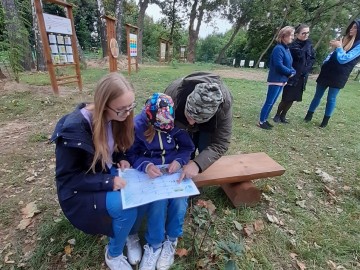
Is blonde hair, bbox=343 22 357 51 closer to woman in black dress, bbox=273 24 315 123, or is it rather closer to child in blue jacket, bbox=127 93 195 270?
woman in black dress, bbox=273 24 315 123

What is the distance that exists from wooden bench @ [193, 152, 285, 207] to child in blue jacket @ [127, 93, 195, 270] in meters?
0.35

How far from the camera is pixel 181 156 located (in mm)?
1865

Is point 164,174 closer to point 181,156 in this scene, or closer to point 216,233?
point 181,156

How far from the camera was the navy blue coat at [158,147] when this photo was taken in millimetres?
1762

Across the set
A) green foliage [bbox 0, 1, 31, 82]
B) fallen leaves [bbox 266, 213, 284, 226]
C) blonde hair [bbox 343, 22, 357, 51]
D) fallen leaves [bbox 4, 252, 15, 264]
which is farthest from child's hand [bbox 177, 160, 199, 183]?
green foliage [bbox 0, 1, 31, 82]

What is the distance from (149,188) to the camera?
1.57 metres

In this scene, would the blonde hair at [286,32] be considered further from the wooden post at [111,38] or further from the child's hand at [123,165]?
the wooden post at [111,38]

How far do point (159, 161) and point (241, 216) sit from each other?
98 cm

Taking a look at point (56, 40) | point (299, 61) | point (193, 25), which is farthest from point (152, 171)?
point (193, 25)

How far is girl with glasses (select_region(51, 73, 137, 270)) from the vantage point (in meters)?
1.35

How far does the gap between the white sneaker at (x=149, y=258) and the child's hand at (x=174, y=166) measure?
549 millimetres

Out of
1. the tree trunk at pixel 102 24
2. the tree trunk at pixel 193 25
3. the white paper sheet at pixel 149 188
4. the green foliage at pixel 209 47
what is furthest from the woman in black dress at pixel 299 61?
the green foliage at pixel 209 47

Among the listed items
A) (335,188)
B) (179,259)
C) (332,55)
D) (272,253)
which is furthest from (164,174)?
(332,55)

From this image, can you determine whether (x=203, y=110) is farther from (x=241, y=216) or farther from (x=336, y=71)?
(x=336, y=71)
